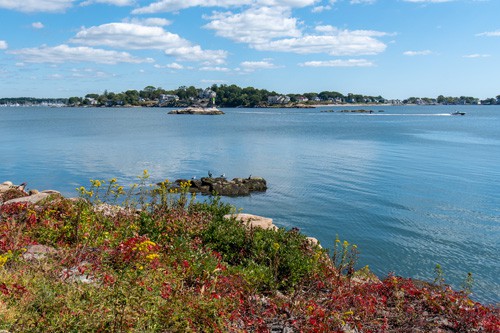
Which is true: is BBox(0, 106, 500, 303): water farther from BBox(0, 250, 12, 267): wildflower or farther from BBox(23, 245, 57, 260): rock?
BBox(0, 250, 12, 267): wildflower

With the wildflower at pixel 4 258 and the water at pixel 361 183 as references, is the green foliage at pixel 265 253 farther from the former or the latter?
the water at pixel 361 183

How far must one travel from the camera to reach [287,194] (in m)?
30.3

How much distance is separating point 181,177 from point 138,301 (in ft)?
100

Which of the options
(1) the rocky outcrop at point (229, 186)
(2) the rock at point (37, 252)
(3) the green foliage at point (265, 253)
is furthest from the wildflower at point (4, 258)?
(1) the rocky outcrop at point (229, 186)

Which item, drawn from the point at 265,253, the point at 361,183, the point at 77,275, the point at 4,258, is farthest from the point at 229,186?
the point at 4,258

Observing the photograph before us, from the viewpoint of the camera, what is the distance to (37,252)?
895 centimetres

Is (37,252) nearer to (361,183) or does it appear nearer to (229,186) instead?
(229,186)

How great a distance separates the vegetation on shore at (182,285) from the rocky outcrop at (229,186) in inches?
766

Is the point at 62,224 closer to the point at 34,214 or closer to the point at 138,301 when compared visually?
the point at 34,214

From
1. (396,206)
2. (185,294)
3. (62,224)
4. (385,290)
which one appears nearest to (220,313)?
(185,294)

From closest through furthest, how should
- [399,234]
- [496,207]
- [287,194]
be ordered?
[399,234]
[496,207]
[287,194]

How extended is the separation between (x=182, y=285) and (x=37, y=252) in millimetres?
3384

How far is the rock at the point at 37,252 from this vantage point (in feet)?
28.3

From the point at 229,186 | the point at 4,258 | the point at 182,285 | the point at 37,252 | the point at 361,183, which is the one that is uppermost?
the point at 4,258
